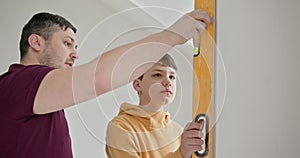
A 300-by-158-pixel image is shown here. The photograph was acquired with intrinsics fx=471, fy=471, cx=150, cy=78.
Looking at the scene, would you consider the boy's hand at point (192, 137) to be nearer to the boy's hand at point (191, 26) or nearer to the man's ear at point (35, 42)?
the boy's hand at point (191, 26)

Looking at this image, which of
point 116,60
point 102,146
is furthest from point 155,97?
point 102,146

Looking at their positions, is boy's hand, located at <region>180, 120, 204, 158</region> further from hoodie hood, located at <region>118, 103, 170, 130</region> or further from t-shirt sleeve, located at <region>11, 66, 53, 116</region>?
t-shirt sleeve, located at <region>11, 66, 53, 116</region>

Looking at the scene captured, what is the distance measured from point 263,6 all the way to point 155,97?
30 cm

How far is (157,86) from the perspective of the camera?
40.2 inches

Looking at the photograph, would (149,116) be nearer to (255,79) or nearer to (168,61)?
(168,61)

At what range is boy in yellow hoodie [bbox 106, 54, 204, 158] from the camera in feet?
3.26

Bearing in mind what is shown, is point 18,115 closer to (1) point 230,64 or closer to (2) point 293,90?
(1) point 230,64

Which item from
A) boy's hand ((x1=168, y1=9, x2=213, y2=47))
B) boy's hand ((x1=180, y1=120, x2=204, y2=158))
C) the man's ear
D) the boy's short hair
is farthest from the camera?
the man's ear

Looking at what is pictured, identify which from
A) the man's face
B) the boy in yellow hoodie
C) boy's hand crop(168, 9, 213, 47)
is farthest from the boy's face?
the man's face

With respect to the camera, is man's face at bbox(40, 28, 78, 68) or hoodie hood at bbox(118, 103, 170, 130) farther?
man's face at bbox(40, 28, 78, 68)

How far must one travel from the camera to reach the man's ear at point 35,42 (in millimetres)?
1178

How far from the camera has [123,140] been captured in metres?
1.02

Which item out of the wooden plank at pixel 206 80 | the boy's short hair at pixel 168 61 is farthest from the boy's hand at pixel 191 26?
the boy's short hair at pixel 168 61

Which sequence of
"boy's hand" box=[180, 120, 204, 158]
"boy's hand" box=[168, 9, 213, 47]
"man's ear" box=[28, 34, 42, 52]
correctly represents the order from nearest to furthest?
"boy's hand" box=[168, 9, 213, 47] < "boy's hand" box=[180, 120, 204, 158] < "man's ear" box=[28, 34, 42, 52]
